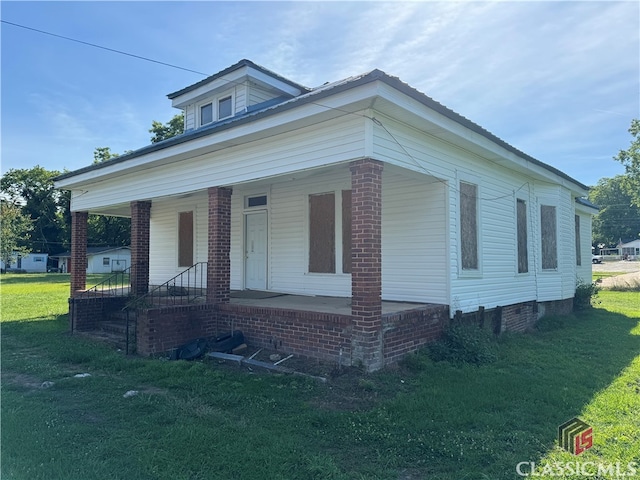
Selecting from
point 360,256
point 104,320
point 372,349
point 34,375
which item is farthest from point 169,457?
point 104,320

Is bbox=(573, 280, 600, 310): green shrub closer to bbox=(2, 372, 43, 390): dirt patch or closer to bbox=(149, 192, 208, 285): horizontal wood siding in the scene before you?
bbox=(149, 192, 208, 285): horizontal wood siding

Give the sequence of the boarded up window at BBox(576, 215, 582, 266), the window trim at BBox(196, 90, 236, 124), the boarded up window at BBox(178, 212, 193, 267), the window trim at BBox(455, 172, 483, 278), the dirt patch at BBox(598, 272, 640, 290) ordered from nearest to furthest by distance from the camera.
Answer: the window trim at BBox(455, 172, 483, 278) → the window trim at BBox(196, 90, 236, 124) → the boarded up window at BBox(178, 212, 193, 267) → the boarded up window at BBox(576, 215, 582, 266) → the dirt patch at BBox(598, 272, 640, 290)

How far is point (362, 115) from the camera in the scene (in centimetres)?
645

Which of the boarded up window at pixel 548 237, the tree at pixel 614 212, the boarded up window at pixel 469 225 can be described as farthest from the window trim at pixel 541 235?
the tree at pixel 614 212

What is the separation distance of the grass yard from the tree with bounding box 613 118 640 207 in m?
28.1

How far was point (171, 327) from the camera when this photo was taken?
796cm

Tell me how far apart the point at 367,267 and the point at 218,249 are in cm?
363

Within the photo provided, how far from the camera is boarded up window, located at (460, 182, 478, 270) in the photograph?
29.2ft

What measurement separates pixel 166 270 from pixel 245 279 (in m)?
3.82

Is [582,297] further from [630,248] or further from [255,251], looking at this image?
[630,248]

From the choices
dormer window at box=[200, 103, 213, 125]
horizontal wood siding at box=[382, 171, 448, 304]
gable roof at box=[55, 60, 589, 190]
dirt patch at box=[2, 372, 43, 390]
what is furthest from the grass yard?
dormer window at box=[200, 103, 213, 125]

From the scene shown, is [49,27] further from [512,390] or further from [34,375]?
[512,390]

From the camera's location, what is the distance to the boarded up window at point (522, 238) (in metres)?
11.0

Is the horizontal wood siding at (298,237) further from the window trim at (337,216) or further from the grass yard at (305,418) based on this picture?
the grass yard at (305,418)
